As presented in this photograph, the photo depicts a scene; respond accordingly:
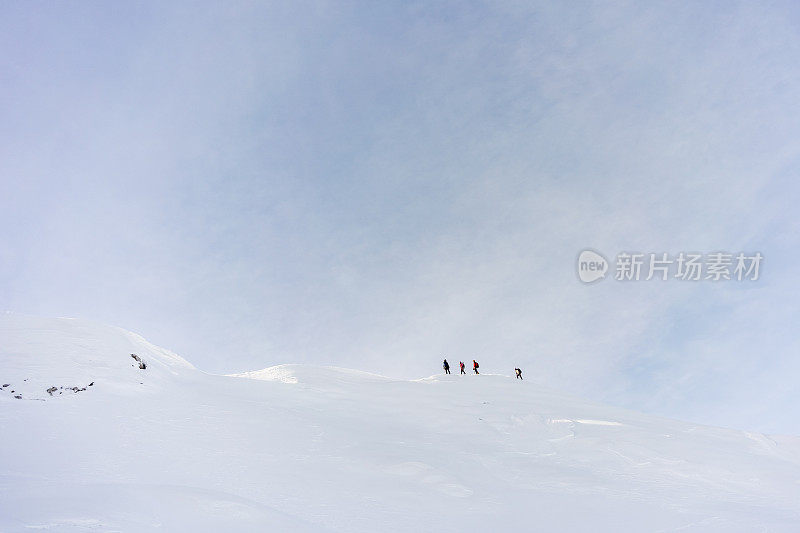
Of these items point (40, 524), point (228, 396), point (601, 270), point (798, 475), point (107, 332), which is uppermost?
point (601, 270)

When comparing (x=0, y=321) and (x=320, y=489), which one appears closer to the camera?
(x=320, y=489)

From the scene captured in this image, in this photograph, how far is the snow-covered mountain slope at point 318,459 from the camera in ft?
32.1

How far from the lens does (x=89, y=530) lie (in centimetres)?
731

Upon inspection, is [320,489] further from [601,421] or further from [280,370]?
[280,370]

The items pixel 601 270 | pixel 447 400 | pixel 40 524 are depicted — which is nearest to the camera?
pixel 40 524

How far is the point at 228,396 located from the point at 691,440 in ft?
69.4

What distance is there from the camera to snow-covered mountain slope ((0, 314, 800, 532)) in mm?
9781

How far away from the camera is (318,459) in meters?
14.2

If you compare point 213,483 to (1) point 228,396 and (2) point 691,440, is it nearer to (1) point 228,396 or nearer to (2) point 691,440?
(1) point 228,396

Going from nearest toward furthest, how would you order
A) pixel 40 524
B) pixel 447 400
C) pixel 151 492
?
pixel 40 524, pixel 151 492, pixel 447 400

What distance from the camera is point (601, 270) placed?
33.2 metres

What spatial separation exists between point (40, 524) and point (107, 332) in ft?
59.5

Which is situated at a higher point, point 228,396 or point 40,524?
point 228,396

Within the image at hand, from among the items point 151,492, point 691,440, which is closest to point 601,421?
point 691,440
